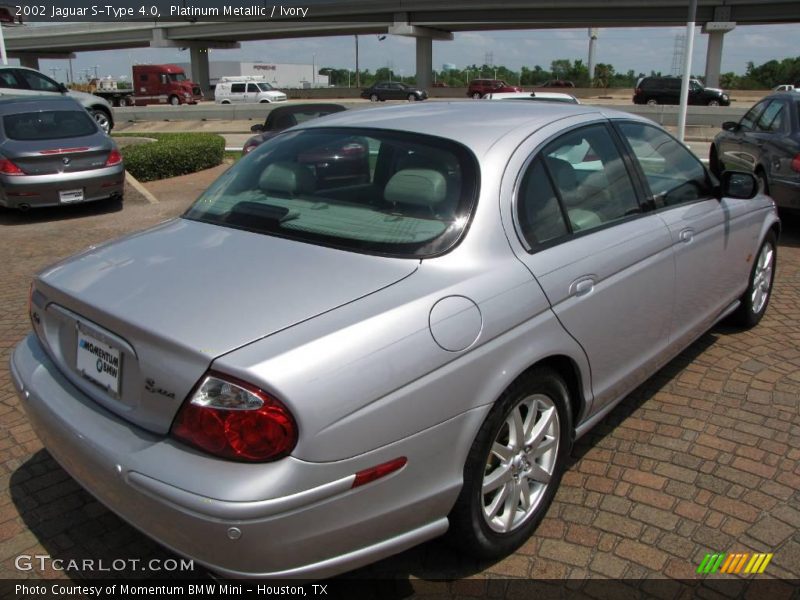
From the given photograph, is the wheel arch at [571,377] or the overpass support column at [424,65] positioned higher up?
the overpass support column at [424,65]

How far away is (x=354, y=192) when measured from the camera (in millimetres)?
3053

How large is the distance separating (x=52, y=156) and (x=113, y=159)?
867 millimetres

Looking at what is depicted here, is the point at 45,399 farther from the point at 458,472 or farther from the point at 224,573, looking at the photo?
the point at 458,472

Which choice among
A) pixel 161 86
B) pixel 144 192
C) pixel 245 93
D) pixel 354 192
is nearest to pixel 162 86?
pixel 161 86

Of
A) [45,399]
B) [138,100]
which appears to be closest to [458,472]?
[45,399]

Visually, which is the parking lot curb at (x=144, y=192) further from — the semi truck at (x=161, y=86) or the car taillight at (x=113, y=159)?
the semi truck at (x=161, y=86)

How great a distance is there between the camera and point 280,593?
2.55m

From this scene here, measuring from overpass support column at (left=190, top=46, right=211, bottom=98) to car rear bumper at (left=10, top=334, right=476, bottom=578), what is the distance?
76.6 meters

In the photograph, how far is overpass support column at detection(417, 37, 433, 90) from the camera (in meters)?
62.4

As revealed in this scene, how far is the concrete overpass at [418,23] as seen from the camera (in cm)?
5116

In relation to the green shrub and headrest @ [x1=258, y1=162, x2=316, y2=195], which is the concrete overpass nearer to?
the green shrub

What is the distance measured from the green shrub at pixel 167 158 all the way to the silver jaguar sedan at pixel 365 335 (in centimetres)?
1042

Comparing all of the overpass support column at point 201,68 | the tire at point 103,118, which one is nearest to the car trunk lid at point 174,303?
the tire at point 103,118

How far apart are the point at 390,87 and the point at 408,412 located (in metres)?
53.0
